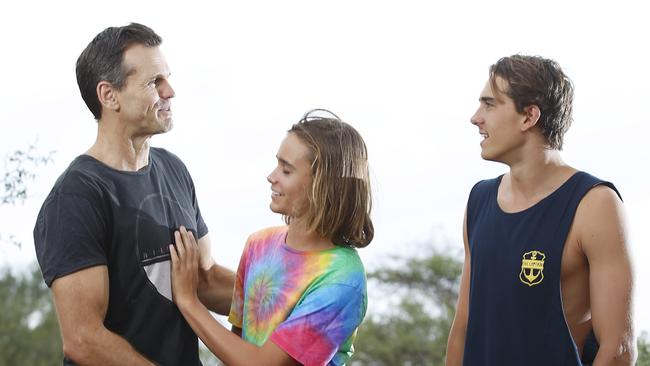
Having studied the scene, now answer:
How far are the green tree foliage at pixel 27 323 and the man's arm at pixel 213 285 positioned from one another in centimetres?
1094

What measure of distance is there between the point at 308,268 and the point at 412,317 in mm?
9404

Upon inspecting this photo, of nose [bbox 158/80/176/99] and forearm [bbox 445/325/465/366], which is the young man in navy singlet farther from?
nose [bbox 158/80/176/99]

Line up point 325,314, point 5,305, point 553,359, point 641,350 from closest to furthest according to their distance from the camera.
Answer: point 325,314, point 553,359, point 641,350, point 5,305

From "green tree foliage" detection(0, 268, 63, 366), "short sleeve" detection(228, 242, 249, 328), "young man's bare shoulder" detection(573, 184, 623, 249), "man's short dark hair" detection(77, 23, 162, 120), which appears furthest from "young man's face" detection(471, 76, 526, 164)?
"green tree foliage" detection(0, 268, 63, 366)

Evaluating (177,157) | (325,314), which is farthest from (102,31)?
(325,314)

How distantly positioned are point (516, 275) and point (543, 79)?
645 mm

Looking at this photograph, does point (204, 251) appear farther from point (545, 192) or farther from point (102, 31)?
point (545, 192)

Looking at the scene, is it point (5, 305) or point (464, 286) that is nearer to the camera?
point (464, 286)

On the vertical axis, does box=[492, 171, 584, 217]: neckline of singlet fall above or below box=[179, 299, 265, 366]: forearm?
above

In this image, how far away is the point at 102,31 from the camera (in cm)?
360

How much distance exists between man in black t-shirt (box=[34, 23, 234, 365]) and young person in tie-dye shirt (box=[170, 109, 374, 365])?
0.14 m

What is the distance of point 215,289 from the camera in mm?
3787

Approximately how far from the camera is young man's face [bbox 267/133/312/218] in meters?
3.31

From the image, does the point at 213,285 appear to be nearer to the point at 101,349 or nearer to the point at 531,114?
the point at 101,349
